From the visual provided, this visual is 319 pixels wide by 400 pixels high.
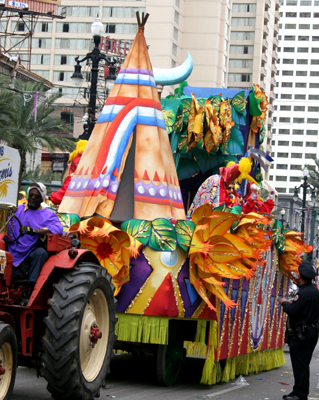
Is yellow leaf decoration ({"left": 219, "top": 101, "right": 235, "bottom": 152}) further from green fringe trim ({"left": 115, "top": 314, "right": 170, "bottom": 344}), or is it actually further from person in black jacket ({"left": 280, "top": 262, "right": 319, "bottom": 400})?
green fringe trim ({"left": 115, "top": 314, "right": 170, "bottom": 344})

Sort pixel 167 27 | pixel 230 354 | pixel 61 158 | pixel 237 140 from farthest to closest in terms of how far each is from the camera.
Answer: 1. pixel 167 27
2. pixel 61 158
3. pixel 237 140
4. pixel 230 354

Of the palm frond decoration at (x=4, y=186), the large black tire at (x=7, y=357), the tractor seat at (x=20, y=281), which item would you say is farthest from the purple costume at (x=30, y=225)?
the large black tire at (x=7, y=357)

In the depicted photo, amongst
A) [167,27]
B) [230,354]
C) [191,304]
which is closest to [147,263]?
[191,304]

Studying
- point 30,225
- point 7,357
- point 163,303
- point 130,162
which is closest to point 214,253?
point 163,303

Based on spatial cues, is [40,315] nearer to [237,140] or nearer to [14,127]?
[237,140]

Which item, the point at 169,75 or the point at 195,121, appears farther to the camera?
the point at 195,121

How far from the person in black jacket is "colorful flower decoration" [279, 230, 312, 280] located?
3487 mm

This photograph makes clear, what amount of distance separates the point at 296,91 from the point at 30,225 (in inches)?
5693

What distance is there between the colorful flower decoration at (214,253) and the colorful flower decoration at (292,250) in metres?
3.33

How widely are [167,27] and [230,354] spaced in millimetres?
66301

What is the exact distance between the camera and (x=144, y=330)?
28.9ft

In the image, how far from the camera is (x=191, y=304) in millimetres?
9203

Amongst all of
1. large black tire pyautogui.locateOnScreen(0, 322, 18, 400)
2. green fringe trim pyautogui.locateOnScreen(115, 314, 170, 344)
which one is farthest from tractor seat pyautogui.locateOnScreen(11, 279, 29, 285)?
green fringe trim pyautogui.locateOnScreen(115, 314, 170, 344)

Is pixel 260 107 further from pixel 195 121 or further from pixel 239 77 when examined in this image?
pixel 239 77
